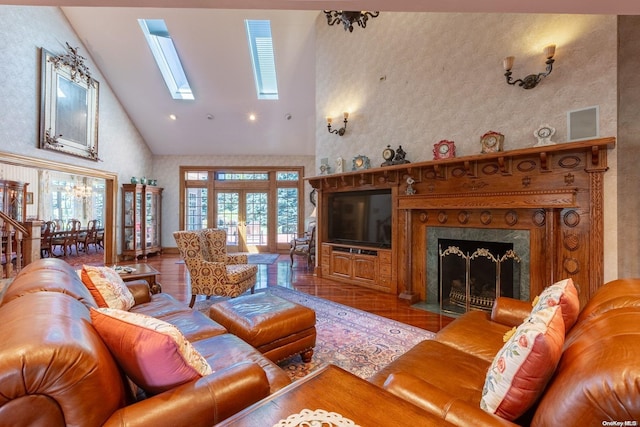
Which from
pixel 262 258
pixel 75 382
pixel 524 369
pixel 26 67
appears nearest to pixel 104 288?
pixel 75 382

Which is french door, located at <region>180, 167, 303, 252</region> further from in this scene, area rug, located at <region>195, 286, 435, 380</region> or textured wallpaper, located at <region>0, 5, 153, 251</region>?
area rug, located at <region>195, 286, 435, 380</region>

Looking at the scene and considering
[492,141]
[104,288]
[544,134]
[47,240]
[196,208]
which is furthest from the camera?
[196,208]

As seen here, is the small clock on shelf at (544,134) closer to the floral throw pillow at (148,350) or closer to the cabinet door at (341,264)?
the cabinet door at (341,264)

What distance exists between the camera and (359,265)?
453 cm

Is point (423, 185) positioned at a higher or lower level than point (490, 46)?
lower

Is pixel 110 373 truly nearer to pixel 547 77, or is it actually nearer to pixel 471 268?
pixel 471 268

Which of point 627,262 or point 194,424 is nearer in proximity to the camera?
point 194,424

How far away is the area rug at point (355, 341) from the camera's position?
225 centimetres

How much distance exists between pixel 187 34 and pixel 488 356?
665 centimetres

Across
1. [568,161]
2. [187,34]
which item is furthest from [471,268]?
[187,34]

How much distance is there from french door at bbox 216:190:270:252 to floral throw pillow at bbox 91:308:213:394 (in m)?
7.31

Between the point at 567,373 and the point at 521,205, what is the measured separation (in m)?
2.55

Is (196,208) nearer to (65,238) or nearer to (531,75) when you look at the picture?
(65,238)

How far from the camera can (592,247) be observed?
2.67 meters
